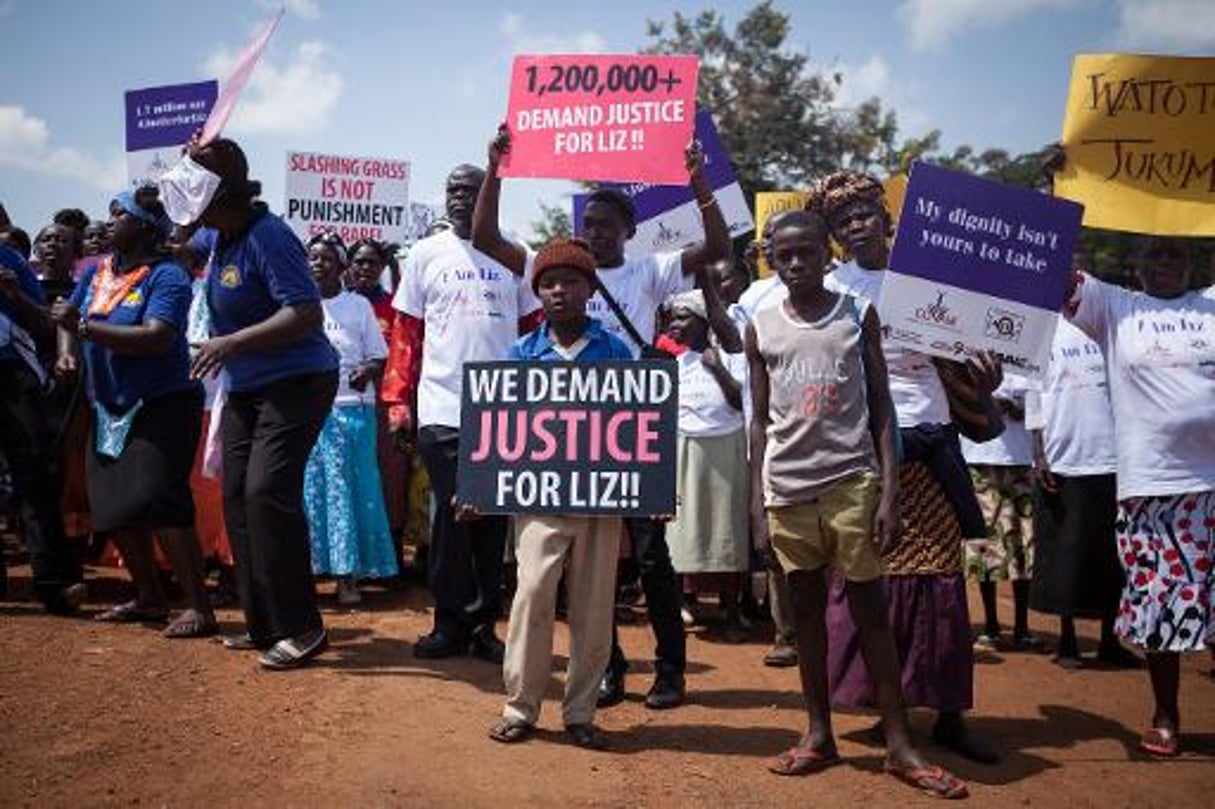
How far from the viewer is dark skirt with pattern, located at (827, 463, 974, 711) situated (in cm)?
432

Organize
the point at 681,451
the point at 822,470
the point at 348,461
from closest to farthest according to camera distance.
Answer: the point at 822,470 → the point at 681,451 → the point at 348,461

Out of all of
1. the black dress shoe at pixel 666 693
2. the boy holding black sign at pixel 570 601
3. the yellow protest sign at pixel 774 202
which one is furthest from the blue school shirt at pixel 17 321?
the yellow protest sign at pixel 774 202

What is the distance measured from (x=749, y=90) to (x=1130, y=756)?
29.1 meters

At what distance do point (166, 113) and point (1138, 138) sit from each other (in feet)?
24.0

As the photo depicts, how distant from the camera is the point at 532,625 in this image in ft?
13.6

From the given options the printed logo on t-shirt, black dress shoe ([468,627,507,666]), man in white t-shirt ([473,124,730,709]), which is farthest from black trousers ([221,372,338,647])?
man in white t-shirt ([473,124,730,709])

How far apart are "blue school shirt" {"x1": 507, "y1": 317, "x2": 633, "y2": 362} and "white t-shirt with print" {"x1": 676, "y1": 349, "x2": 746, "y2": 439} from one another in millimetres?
2302

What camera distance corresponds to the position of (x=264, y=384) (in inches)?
199

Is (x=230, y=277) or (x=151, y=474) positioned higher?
(x=230, y=277)

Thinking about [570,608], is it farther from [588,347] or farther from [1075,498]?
[1075,498]

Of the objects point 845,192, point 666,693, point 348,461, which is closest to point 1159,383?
point 845,192

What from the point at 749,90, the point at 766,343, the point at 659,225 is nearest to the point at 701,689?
the point at 766,343

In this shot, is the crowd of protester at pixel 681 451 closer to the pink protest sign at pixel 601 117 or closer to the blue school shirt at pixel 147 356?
the blue school shirt at pixel 147 356

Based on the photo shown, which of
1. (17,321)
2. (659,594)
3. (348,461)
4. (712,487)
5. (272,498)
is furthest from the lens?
(348,461)
